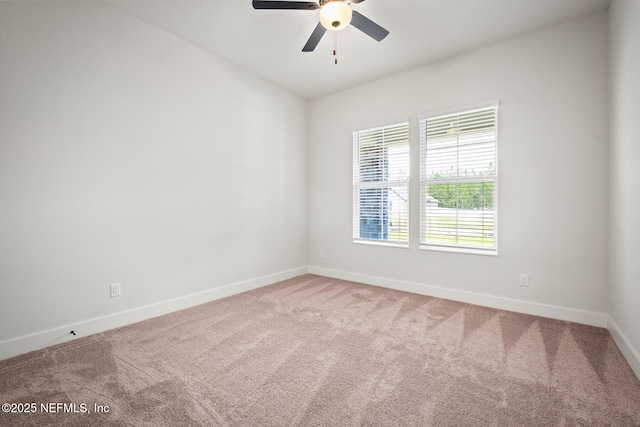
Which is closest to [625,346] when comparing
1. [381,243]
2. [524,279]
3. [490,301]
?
[524,279]

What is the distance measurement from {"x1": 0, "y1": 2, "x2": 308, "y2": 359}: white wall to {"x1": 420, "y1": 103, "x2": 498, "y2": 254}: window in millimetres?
2335

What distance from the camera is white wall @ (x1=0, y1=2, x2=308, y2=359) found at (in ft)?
7.33

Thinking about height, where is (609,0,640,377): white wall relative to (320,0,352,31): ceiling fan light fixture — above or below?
below

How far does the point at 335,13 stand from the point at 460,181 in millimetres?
2386

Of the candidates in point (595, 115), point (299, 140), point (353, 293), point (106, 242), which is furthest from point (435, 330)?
point (299, 140)

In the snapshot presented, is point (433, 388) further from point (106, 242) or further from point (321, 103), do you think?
point (321, 103)

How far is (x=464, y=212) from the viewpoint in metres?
3.52

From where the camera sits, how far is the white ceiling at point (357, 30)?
2666mm

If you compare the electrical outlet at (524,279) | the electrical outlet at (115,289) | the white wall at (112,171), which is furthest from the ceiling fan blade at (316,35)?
the electrical outlet at (524,279)

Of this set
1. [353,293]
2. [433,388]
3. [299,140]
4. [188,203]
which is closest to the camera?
[433,388]

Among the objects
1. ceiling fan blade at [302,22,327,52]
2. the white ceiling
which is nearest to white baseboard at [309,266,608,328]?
the white ceiling

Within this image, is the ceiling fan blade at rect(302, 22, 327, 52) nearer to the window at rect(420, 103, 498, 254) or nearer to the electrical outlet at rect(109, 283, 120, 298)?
the window at rect(420, 103, 498, 254)

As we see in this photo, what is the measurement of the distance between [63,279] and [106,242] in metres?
0.42

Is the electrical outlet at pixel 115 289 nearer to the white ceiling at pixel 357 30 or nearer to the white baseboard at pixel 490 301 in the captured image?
the white ceiling at pixel 357 30
